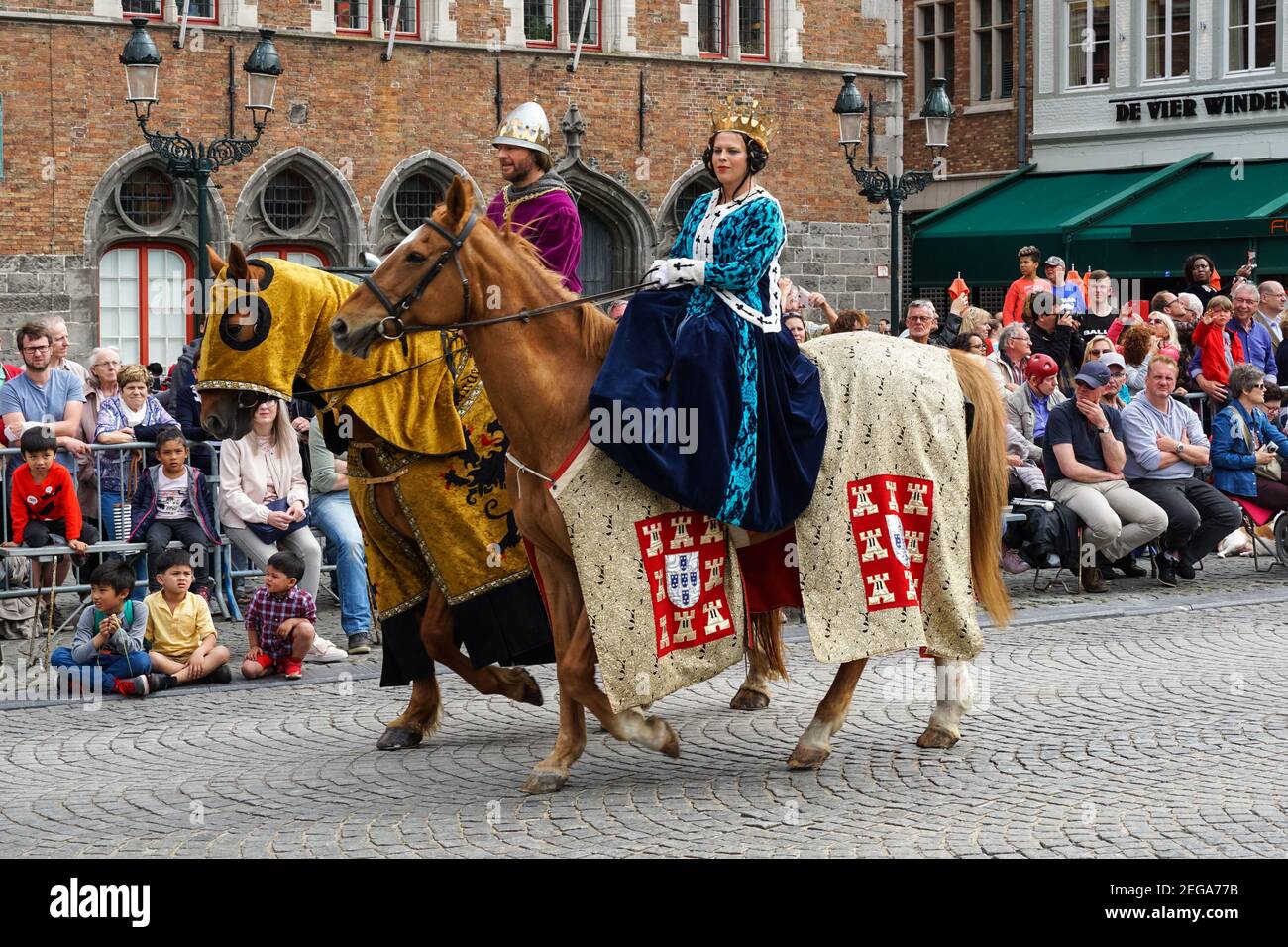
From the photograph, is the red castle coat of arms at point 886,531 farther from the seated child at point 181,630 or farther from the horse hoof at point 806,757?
the seated child at point 181,630

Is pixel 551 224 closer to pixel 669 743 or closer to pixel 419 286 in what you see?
pixel 419 286

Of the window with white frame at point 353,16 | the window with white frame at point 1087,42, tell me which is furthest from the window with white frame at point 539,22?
the window with white frame at point 1087,42

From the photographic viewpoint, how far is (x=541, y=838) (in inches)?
243

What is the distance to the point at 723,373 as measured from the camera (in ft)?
22.4

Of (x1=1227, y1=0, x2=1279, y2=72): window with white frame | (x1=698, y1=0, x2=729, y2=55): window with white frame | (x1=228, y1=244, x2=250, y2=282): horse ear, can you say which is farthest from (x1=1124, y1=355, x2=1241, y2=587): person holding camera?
(x1=1227, y1=0, x2=1279, y2=72): window with white frame

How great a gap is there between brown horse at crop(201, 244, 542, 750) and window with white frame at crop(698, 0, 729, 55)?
21848 millimetres

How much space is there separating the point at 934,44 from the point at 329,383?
28965 millimetres

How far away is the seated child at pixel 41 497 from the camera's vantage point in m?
10.5

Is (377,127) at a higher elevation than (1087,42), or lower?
lower

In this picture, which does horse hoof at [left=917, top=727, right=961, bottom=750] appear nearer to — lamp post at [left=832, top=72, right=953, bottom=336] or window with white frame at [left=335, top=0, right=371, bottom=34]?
lamp post at [left=832, top=72, right=953, bottom=336]

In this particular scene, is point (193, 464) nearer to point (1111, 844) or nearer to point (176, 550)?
point (176, 550)

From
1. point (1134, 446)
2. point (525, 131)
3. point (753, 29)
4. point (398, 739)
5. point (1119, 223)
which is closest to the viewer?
point (525, 131)

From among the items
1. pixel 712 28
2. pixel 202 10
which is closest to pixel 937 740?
pixel 202 10

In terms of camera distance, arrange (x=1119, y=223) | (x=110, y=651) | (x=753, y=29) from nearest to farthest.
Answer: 1. (x=110, y=651)
2. (x=753, y=29)
3. (x=1119, y=223)
